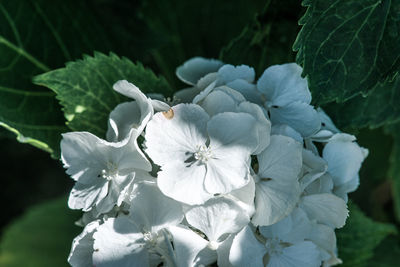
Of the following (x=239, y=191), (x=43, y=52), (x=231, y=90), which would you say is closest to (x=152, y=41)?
(x=43, y=52)

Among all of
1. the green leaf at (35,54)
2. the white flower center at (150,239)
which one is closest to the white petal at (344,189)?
the white flower center at (150,239)

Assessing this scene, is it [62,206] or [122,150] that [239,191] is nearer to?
[122,150]

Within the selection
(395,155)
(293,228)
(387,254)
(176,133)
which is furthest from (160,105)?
(387,254)

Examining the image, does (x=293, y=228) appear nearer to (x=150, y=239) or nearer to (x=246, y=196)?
(x=246, y=196)

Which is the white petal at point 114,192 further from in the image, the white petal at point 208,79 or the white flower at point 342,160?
the white flower at point 342,160

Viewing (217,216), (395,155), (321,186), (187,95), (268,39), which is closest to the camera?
(217,216)

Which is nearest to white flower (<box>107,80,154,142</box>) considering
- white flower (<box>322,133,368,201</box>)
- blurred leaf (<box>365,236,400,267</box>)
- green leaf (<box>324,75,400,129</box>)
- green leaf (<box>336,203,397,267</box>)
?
white flower (<box>322,133,368,201</box>)
